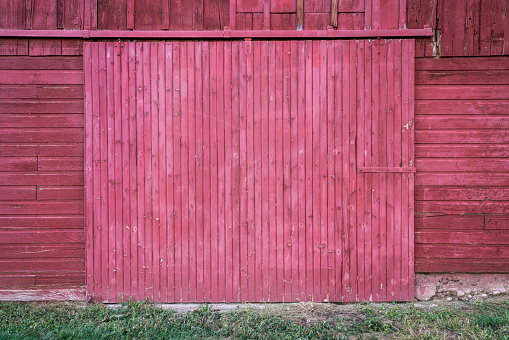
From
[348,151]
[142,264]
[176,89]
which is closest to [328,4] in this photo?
[348,151]

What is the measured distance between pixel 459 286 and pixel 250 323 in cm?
281

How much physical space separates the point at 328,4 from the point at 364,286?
3695mm

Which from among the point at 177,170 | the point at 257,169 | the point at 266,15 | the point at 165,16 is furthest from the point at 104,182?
the point at 266,15

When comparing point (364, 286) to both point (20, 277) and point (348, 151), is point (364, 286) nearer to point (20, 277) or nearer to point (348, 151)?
point (348, 151)

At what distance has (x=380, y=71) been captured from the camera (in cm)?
456

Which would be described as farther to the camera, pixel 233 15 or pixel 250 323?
pixel 233 15

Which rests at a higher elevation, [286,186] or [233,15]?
[233,15]

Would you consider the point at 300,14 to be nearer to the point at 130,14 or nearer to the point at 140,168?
the point at 130,14

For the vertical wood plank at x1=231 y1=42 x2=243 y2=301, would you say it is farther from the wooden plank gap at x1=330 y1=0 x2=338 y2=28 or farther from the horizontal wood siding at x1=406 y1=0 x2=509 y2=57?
the horizontal wood siding at x1=406 y1=0 x2=509 y2=57

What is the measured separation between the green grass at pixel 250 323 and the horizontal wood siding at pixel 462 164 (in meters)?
0.68

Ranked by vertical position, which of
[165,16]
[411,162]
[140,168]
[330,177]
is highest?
[165,16]

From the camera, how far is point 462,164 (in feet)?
15.1

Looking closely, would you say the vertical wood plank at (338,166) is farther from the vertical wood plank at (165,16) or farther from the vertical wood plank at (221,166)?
the vertical wood plank at (165,16)

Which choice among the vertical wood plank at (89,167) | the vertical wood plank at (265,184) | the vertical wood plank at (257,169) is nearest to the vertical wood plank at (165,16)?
the vertical wood plank at (89,167)
